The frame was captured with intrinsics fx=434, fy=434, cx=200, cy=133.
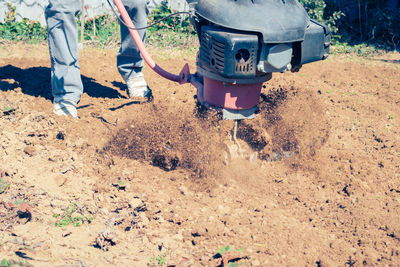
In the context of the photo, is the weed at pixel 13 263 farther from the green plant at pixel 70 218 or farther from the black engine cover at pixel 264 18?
the black engine cover at pixel 264 18

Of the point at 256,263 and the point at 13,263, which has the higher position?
the point at 13,263

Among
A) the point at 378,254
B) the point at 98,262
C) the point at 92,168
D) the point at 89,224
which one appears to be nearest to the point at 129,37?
the point at 92,168

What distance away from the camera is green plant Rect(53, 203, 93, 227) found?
2216 millimetres

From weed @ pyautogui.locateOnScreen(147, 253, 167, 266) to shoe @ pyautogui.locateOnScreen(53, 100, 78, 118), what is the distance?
5.27ft

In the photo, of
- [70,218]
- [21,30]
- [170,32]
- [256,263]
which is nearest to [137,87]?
[70,218]

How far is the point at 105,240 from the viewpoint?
2100mm

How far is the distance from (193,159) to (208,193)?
28cm

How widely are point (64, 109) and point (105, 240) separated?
147 centimetres

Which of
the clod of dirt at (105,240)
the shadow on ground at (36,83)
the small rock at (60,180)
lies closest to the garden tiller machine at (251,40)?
the clod of dirt at (105,240)

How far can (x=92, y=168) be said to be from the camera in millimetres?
2746

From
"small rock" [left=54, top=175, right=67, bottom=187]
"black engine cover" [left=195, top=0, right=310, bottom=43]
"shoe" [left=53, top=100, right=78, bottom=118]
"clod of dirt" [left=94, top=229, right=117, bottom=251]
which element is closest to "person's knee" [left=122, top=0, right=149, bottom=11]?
"shoe" [left=53, top=100, right=78, bottom=118]

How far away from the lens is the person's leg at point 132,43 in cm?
334

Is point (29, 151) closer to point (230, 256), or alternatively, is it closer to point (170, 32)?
point (230, 256)

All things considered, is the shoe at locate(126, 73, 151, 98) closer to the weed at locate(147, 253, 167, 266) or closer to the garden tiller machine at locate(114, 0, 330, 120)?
the garden tiller machine at locate(114, 0, 330, 120)
